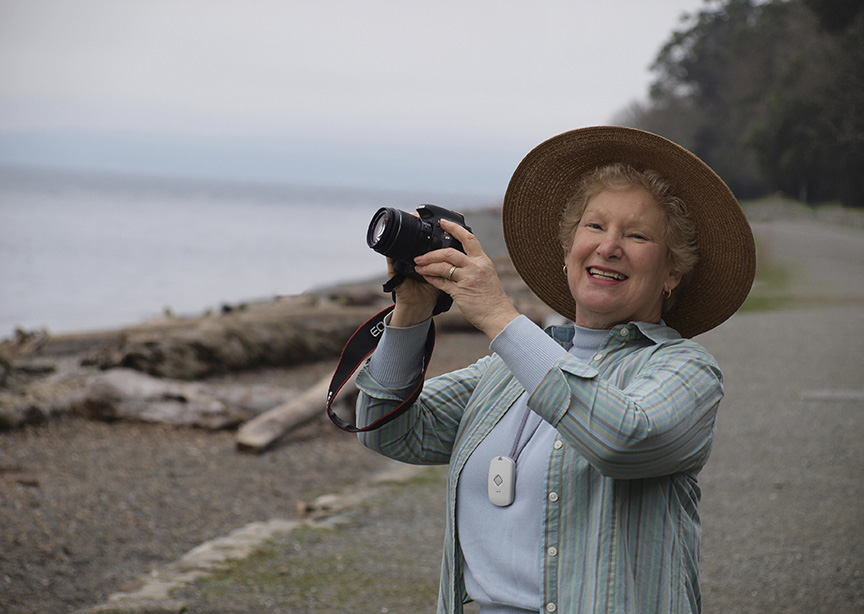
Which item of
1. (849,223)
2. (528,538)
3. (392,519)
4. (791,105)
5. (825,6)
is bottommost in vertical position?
(392,519)

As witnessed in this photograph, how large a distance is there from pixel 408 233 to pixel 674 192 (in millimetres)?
Result: 583

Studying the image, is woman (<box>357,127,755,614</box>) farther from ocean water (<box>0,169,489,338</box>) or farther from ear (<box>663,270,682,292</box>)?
ocean water (<box>0,169,489,338</box>)

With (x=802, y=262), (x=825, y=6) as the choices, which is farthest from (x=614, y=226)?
(x=802, y=262)

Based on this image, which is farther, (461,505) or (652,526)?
(461,505)

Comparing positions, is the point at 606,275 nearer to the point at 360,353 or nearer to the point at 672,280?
the point at 672,280

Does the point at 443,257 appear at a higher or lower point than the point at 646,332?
higher

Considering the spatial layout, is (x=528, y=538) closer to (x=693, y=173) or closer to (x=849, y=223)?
(x=693, y=173)

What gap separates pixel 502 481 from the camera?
63.4 inches

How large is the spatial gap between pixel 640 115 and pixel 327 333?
1134 centimetres

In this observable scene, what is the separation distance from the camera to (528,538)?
1567 mm

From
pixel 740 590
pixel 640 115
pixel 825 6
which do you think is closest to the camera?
pixel 740 590

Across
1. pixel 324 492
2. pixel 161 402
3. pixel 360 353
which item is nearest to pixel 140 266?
pixel 161 402

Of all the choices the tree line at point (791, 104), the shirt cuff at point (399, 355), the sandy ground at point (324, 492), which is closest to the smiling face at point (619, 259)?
the shirt cuff at point (399, 355)

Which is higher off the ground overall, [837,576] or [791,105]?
[791,105]
